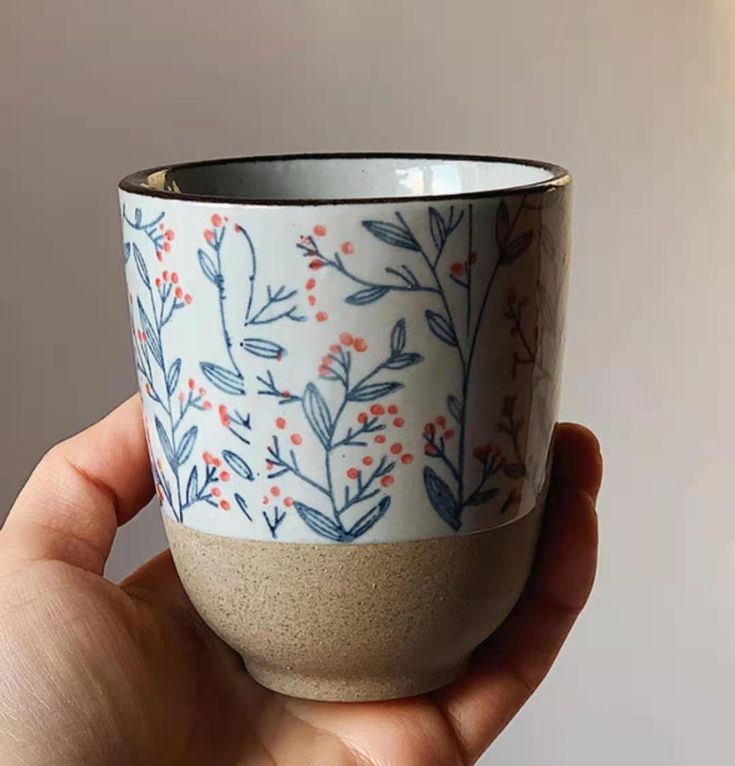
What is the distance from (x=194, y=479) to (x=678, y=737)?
749 millimetres

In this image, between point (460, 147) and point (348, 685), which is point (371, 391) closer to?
point (348, 685)

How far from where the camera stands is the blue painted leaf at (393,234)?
1.63ft

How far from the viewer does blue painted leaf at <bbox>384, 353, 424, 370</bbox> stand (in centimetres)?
52

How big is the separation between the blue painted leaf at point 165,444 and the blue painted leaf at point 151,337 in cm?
3

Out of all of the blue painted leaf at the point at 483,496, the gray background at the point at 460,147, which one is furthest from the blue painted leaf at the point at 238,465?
the gray background at the point at 460,147

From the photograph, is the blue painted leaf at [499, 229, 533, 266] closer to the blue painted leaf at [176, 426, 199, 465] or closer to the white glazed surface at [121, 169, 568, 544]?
the white glazed surface at [121, 169, 568, 544]

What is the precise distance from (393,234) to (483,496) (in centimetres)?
13

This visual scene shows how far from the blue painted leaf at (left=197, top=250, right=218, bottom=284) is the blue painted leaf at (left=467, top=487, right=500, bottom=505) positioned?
0.50ft

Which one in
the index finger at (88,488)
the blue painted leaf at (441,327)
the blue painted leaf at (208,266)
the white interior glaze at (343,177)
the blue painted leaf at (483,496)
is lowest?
the index finger at (88,488)

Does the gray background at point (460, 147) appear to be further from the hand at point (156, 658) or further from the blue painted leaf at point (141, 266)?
the blue painted leaf at point (141, 266)

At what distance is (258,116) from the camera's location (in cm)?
97

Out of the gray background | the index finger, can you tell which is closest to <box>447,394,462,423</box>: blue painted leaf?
the index finger

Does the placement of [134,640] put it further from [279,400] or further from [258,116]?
[258,116]

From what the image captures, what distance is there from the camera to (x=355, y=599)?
1.83ft
